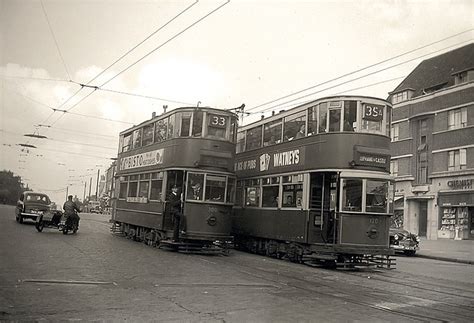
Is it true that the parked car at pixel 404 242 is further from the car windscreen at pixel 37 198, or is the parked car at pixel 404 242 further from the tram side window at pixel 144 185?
the car windscreen at pixel 37 198

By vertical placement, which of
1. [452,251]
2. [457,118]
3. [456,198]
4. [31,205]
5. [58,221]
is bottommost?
[452,251]

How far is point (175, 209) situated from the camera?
15.9 m

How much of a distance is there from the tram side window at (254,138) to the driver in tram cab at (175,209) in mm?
4062

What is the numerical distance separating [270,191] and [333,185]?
2.89m

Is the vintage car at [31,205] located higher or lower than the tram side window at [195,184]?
lower

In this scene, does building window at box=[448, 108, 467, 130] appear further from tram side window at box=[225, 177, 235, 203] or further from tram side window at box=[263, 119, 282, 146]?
tram side window at box=[225, 177, 235, 203]

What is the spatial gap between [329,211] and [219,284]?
5.90 metres

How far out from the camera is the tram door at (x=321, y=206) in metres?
14.3

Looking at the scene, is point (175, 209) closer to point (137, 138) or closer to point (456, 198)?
point (137, 138)

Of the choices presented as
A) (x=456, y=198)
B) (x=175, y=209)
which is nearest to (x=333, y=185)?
(x=175, y=209)

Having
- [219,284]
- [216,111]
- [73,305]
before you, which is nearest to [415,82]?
[216,111]

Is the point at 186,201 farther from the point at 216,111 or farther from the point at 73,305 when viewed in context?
the point at 73,305

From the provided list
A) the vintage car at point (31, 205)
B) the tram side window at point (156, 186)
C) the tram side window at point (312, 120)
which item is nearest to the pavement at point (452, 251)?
the tram side window at point (312, 120)

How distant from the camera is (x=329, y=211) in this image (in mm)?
14320
